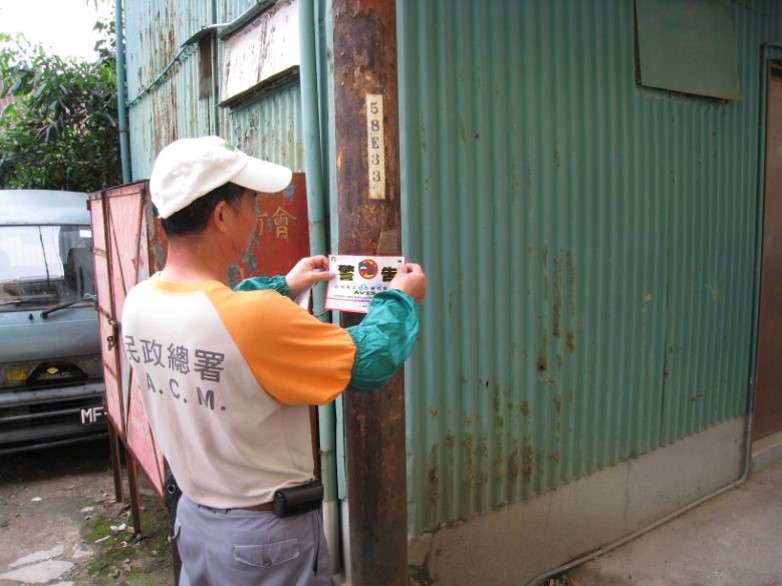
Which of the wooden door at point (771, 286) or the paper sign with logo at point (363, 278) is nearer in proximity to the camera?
the paper sign with logo at point (363, 278)

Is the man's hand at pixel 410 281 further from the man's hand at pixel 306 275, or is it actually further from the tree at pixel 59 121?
the tree at pixel 59 121

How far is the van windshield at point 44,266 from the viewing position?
5.58 m

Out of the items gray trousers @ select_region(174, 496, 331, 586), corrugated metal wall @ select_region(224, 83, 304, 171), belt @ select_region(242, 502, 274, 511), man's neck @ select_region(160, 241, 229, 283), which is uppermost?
corrugated metal wall @ select_region(224, 83, 304, 171)

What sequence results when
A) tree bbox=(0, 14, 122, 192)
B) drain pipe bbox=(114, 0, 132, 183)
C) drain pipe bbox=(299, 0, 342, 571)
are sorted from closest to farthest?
1. drain pipe bbox=(299, 0, 342, 571)
2. drain pipe bbox=(114, 0, 132, 183)
3. tree bbox=(0, 14, 122, 192)

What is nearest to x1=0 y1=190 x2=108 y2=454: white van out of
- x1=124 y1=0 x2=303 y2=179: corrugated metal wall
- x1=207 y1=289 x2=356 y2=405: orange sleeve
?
x1=124 y1=0 x2=303 y2=179: corrugated metal wall

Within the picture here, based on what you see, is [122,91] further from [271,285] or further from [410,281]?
[410,281]

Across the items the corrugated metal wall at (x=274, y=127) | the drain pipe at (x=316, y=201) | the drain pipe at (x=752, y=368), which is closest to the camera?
the drain pipe at (x=316, y=201)

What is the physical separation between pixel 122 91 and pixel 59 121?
4.92 feet

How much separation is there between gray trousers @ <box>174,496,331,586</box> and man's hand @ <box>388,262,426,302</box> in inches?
27.3

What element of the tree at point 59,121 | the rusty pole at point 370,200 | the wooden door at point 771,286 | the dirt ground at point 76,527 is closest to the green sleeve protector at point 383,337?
the rusty pole at point 370,200

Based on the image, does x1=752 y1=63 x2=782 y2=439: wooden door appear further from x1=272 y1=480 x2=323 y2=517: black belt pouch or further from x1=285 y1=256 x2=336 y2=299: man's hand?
x1=272 y1=480 x2=323 y2=517: black belt pouch

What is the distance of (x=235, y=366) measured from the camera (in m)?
1.59

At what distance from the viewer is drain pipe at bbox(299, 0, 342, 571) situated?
116 inches

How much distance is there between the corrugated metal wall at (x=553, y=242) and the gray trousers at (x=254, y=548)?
126 cm
